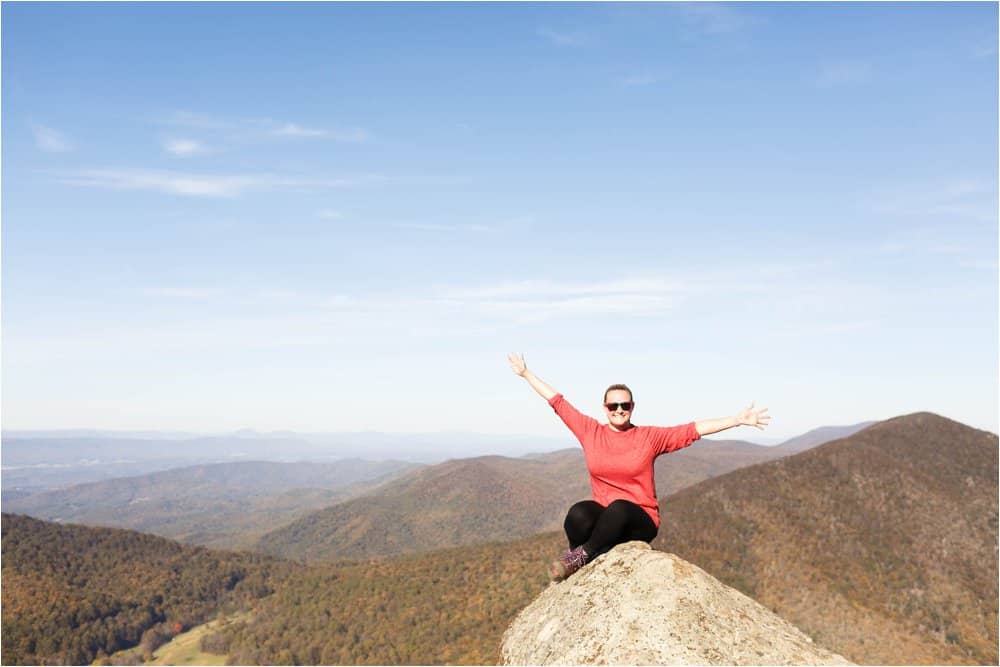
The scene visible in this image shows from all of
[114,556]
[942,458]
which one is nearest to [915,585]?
[942,458]

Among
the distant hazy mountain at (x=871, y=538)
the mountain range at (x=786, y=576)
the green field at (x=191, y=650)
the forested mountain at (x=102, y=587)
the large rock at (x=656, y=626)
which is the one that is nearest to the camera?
the large rock at (x=656, y=626)

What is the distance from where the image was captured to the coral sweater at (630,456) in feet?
24.7

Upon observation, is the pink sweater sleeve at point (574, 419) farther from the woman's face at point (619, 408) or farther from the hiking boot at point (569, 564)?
the hiking boot at point (569, 564)

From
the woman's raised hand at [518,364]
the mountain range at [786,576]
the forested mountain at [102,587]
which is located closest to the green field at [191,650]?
the forested mountain at [102,587]

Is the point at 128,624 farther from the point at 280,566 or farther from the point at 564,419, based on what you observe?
the point at 564,419

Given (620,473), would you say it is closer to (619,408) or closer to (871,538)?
(619,408)

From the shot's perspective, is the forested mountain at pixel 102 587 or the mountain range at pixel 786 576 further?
the forested mountain at pixel 102 587

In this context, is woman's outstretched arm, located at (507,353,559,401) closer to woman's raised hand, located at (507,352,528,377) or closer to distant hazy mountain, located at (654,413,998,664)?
woman's raised hand, located at (507,352,528,377)

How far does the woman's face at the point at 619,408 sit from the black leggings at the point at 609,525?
3.13ft

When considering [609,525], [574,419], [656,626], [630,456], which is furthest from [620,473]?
[656,626]

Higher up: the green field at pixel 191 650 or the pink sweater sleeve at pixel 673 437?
the pink sweater sleeve at pixel 673 437

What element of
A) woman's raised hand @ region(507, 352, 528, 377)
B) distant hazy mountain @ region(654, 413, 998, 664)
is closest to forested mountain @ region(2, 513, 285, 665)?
distant hazy mountain @ region(654, 413, 998, 664)

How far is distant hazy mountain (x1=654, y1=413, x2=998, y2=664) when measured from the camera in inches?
2366

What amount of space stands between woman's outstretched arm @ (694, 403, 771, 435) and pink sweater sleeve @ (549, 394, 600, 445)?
A: 4.35 feet
